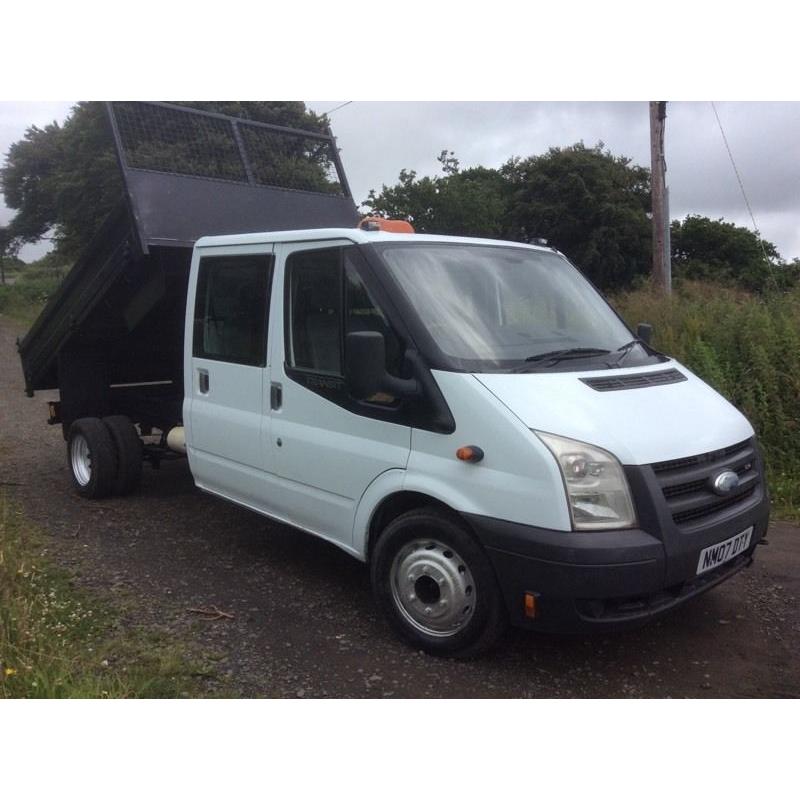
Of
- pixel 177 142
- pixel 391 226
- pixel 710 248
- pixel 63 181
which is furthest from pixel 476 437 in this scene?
pixel 63 181

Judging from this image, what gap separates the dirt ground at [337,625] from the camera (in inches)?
143

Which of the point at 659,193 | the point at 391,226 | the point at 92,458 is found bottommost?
the point at 92,458

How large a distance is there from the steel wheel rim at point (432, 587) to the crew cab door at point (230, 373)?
125cm

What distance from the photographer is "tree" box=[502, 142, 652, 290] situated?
66.1 feet

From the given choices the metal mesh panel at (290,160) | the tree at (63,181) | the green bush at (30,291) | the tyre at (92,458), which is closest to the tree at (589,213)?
the tree at (63,181)

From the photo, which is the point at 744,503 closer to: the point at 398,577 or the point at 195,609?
the point at 398,577

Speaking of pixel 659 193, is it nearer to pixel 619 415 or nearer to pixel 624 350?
pixel 624 350

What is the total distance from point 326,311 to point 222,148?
279 cm

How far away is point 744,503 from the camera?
383cm

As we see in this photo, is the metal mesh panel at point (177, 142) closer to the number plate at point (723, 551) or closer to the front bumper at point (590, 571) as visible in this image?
the front bumper at point (590, 571)

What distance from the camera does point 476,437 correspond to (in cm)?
347

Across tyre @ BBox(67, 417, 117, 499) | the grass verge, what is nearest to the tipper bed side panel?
tyre @ BBox(67, 417, 117, 499)

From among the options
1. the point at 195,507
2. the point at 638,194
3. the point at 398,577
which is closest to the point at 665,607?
the point at 398,577

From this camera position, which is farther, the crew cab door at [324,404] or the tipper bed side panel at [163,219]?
the tipper bed side panel at [163,219]
